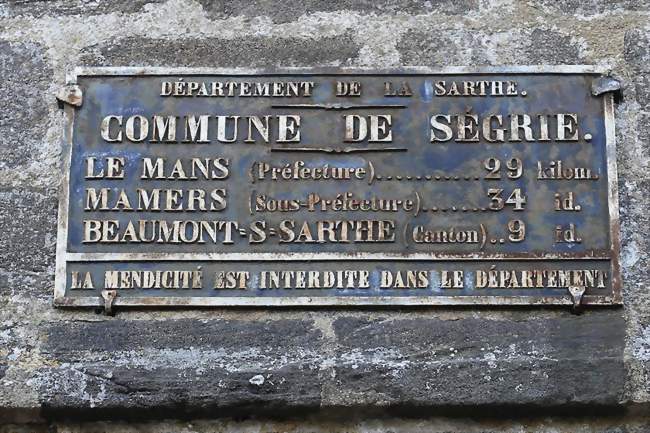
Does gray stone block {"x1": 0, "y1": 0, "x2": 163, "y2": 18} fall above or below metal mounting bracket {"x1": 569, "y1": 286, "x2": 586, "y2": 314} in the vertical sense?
above

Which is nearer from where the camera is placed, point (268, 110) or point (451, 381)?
point (451, 381)

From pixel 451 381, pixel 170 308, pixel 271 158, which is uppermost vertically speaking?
pixel 271 158

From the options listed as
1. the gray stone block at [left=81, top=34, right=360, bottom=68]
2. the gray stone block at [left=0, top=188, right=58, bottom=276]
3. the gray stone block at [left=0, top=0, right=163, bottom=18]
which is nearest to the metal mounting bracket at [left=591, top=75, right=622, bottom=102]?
the gray stone block at [left=81, top=34, right=360, bottom=68]

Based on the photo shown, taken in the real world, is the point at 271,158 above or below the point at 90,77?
below

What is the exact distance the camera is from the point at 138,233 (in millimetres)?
3219

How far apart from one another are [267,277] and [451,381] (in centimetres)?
58

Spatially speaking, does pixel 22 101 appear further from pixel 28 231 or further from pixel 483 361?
pixel 483 361

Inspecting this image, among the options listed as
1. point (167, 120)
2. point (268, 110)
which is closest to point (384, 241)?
point (268, 110)

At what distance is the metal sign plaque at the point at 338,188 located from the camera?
318cm

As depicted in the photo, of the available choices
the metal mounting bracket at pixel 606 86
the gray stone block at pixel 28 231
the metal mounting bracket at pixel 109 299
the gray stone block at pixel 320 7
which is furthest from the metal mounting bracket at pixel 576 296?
the gray stone block at pixel 28 231

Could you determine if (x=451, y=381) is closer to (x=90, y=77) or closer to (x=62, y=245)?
(x=62, y=245)

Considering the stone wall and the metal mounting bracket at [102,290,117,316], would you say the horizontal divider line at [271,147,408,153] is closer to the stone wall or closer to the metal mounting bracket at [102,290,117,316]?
the stone wall

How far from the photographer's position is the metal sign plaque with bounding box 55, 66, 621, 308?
10.4ft

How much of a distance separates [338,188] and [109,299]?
713mm
